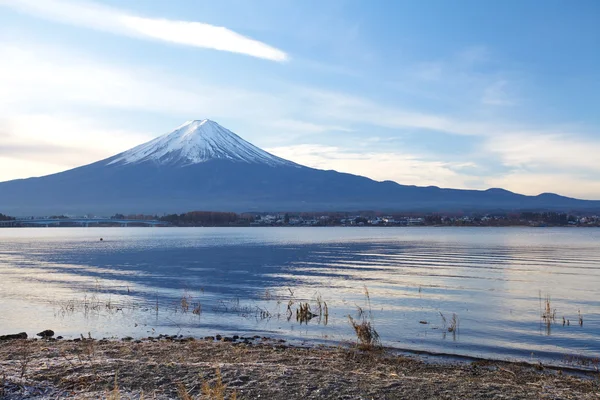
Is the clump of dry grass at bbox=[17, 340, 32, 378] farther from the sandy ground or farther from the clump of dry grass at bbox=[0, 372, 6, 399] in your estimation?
the clump of dry grass at bbox=[0, 372, 6, 399]

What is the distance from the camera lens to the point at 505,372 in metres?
13.3

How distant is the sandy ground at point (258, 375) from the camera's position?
10594mm

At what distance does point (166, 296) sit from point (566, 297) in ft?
62.6

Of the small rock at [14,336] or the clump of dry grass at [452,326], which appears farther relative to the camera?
the clump of dry grass at [452,326]

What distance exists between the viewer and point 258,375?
1168cm

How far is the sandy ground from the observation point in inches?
417

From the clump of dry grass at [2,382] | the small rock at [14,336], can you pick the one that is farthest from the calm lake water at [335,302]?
the clump of dry grass at [2,382]

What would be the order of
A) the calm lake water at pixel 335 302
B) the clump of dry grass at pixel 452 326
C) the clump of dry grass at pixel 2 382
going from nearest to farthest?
the clump of dry grass at pixel 2 382 < the calm lake water at pixel 335 302 < the clump of dry grass at pixel 452 326

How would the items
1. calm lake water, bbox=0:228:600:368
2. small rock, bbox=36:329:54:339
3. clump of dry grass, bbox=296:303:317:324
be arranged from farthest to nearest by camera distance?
clump of dry grass, bbox=296:303:317:324
calm lake water, bbox=0:228:600:368
small rock, bbox=36:329:54:339

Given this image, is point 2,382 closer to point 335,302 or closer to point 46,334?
point 46,334

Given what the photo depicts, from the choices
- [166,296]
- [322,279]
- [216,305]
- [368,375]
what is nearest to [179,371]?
[368,375]

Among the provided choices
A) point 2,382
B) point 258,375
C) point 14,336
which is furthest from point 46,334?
point 258,375

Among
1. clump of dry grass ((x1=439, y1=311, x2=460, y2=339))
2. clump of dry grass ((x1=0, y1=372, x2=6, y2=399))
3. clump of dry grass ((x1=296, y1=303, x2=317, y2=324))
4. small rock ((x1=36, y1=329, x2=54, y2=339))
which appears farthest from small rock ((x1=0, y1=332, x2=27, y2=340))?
clump of dry grass ((x1=439, y1=311, x2=460, y2=339))

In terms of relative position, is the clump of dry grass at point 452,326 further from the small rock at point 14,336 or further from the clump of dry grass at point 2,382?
the small rock at point 14,336
